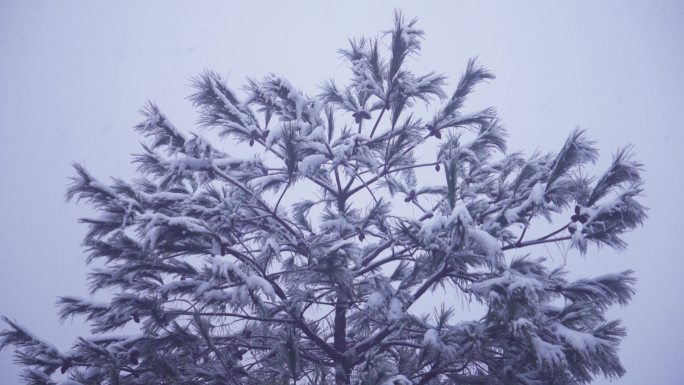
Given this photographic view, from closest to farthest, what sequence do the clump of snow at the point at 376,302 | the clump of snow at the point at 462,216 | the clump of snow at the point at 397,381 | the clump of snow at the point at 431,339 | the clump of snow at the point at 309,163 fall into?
the clump of snow at the point at 462,216 < the clump of snow at the point at 397,381 < the clump of snow at the point at 431,339 < the clump of snow at the point at 309,163 < the clump of snow at the point at 376,302

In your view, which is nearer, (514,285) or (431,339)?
(514,285)

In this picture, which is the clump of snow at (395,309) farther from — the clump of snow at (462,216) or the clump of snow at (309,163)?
the clump of snow at (309,163)

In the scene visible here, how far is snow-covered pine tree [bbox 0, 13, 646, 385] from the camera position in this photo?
2330mm

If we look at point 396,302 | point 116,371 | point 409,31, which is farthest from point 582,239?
point 116,371

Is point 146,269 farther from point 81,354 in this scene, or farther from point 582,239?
point 582,239

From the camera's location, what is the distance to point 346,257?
250 cm

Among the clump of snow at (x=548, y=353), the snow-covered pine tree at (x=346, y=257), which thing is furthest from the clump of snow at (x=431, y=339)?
the clump of snow at (x=548, y=353)

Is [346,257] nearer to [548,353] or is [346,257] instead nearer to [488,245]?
[488,245]

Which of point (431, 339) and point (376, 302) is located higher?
point (376, 302)

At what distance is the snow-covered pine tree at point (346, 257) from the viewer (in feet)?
7.64

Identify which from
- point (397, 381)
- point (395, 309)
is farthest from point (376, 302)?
point (397, 381)

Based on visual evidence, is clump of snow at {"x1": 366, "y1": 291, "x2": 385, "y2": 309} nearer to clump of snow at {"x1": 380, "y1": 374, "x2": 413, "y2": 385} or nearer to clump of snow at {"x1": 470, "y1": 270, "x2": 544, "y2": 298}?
clump of snow at {"x1": 380, "y1": 374, "x2": 413, "y2": 385}

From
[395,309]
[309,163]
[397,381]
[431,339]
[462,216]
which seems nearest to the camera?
[462,216]

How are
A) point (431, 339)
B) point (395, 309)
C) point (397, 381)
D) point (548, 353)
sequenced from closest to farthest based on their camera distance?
point (548, 353) → point (397, 381) → point (431, 339) → point (395, 309)
